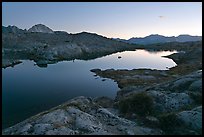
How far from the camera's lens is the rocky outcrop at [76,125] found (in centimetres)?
2377

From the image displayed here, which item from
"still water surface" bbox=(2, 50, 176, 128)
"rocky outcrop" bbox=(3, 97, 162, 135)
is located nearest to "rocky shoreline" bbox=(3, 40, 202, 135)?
"rocky outcrop" bbox=(3, 97, 162, 135)

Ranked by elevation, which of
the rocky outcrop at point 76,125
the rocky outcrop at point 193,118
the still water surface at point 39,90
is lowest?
the still water surface at point 39,90

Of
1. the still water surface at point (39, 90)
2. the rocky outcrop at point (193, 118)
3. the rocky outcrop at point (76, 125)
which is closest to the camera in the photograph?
the rocky outcrop at point (76, 125)

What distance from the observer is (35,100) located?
5347 centimetres

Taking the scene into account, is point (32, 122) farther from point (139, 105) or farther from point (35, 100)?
point (35, 100)

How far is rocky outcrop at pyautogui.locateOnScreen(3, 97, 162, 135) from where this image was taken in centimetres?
2377

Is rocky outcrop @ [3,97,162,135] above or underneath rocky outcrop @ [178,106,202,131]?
underneath

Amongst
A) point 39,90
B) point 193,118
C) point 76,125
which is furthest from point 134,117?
point 39,90

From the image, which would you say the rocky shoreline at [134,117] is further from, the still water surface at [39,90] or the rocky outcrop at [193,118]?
the still water surface at [39,90]

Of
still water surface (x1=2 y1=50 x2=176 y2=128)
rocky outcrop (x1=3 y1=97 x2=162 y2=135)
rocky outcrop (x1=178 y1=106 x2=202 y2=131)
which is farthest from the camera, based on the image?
still water surface (x1=2 y1=50 x2=176 y2=128)

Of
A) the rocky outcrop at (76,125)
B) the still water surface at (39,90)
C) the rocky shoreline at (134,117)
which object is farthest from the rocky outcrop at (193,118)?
the still water surface at (39,90)

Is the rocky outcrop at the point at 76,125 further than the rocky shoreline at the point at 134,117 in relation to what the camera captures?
No

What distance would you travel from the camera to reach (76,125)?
2520 centimetres

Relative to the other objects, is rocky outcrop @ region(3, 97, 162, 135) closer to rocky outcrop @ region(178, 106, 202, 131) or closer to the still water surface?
rocky outcrop @ region(178, 106, 202, 131)
